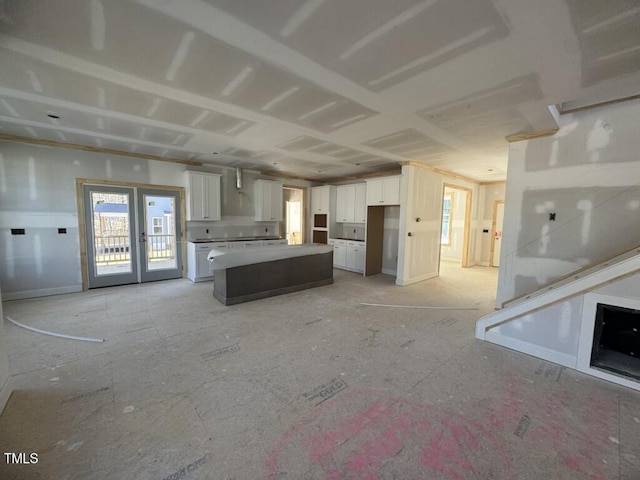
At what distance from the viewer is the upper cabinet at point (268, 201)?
21.7ft

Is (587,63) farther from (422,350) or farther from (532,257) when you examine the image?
(422,350)

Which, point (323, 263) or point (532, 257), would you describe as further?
point (323, 263)

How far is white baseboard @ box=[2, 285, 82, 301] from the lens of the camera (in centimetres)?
417

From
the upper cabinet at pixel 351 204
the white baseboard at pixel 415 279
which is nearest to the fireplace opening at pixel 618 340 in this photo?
the white baseboard at pixel 415 279

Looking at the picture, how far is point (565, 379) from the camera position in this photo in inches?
93.0

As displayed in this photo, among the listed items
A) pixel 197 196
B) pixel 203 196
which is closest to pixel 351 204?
pixel 203 196

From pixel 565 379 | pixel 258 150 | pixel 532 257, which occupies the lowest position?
pixel 565 379

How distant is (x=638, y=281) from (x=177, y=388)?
4.05 meters

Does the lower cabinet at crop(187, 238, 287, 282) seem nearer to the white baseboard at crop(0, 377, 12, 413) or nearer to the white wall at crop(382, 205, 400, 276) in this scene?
the white baseboard at crop(0, 377, 12, 413)

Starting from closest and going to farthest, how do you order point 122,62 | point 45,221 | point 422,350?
point 122,62
point 422,350
point 45,221

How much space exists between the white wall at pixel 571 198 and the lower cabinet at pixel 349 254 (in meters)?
3.19

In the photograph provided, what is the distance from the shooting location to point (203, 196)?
575 cm

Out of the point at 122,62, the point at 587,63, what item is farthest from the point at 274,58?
the point at 587,63

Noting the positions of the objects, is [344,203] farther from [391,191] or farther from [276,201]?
[276,201]
